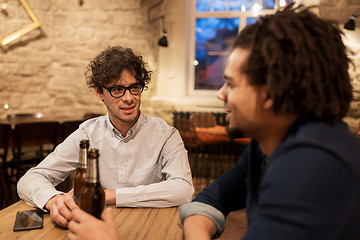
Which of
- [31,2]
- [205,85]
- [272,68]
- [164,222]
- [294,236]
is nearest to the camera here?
[294,236]

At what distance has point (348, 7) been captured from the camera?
4254 mm

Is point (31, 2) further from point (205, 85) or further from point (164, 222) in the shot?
point (164, 222)

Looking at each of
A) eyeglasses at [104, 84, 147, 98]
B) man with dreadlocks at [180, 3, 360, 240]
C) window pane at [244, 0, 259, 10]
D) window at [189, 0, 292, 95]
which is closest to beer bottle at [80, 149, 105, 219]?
man with dreadlocks at [180, 3, 360, 240]

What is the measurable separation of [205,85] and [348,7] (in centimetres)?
253

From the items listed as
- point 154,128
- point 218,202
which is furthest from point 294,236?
point 154,128

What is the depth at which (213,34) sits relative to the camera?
5637 millimetres

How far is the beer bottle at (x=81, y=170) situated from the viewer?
3.14ft

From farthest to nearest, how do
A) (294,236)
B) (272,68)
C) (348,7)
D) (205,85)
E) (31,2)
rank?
(205,85)
(31,2)
(348,7)
(272,68)
(294,236)

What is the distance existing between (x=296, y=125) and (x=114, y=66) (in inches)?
43.2

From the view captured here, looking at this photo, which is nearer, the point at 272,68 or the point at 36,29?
the point at 272,68

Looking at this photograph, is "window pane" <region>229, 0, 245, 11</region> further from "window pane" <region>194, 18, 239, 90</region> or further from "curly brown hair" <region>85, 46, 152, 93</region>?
"curly brown hair" <region>85, 46, 152, 93</region>

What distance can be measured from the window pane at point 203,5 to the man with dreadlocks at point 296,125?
489 centimetres

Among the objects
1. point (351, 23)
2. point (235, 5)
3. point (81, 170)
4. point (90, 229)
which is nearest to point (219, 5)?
point (235, 5)

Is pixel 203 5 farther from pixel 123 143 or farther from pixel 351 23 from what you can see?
pixel 123 143
